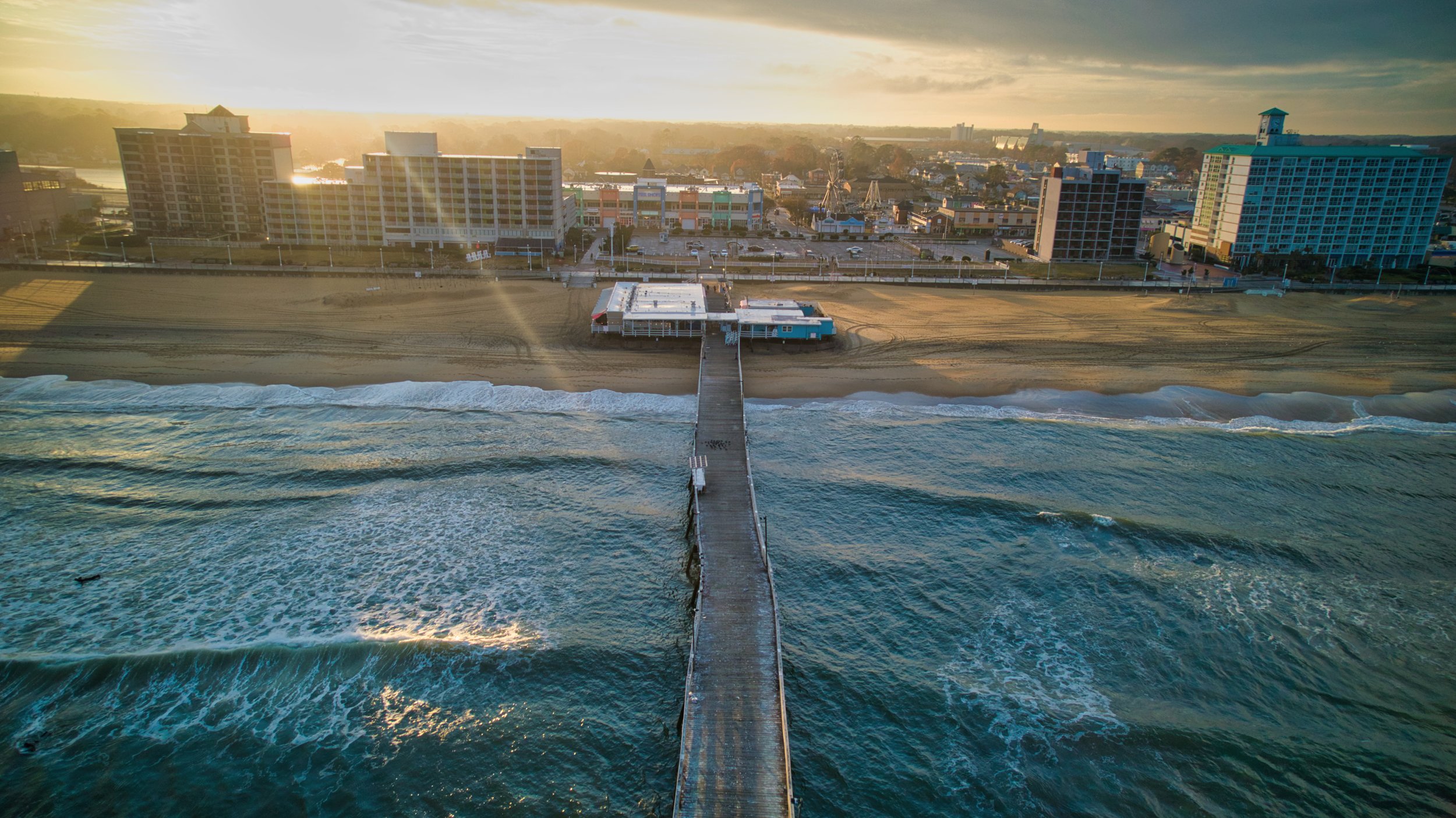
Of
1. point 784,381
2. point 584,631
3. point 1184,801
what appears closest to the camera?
point 1184,801

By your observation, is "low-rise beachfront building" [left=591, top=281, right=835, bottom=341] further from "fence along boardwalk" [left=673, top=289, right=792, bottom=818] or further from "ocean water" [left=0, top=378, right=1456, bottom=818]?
"fence along boardwalk" [left=673, top=289, right=792, bottom=818]

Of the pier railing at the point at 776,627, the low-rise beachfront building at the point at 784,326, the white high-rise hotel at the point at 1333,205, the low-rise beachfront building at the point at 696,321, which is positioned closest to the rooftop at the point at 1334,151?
the white high-rise hotel at the point at 1333,205

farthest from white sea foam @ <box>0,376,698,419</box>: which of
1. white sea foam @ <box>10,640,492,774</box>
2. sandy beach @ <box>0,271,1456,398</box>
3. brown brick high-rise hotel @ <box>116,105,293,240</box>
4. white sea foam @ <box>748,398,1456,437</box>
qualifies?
brown brick high-rise hotel @ <box>116,105,293,240</box>

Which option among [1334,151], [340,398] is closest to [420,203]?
[340,398]

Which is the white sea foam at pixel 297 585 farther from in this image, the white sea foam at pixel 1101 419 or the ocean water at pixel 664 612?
the white sea foam at pixel 1101 419

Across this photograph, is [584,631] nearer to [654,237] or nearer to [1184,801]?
[1184,801]

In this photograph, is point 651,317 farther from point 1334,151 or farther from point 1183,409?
point 1334,151

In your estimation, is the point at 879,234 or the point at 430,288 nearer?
the point at 430,288

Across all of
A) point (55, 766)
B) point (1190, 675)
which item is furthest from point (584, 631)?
point (1190, 675)
